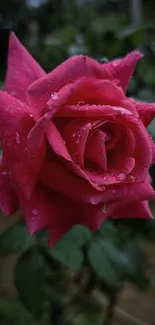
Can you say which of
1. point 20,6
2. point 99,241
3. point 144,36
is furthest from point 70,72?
point 20,6

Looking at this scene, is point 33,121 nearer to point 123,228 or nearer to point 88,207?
point 88,207

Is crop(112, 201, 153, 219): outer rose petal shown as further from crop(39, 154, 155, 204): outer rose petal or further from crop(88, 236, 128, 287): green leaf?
crop(88, 236, 128, 287): green leaf

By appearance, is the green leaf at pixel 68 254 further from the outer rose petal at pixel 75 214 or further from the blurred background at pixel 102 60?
the outer rose petal at pixel 75 214

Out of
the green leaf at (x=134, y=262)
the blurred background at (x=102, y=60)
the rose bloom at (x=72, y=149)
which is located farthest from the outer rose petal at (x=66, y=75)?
the green leaf at (x=134, y=262)

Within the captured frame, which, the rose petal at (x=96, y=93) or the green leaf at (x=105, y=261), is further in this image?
the green leaf at (x=105, y=261)

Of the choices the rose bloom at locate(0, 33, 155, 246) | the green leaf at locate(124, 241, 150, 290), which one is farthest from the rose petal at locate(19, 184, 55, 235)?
the green leaf at locate(124, 241, 150, 290)

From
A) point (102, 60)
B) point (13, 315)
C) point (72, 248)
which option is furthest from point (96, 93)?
point (13, 315)

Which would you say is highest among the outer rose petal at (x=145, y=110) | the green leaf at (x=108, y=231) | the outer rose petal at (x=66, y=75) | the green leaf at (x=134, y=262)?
the outer rose petal at (x=66, y=75)
